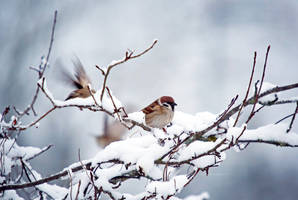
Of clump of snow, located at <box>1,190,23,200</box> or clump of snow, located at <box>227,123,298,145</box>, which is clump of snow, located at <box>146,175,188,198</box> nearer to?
clump of snow, located at <box>227,123,298,145</box>

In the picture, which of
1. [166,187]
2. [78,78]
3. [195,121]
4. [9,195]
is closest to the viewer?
[166,187]

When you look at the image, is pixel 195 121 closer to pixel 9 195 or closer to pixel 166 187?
pixel 166 187

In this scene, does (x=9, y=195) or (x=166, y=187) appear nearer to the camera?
(x=166, y=187)

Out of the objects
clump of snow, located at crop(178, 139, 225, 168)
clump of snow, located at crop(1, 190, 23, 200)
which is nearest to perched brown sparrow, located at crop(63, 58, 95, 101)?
clump of snow, located at crop(1, 190, 23, 200)

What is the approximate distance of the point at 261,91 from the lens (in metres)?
1.93

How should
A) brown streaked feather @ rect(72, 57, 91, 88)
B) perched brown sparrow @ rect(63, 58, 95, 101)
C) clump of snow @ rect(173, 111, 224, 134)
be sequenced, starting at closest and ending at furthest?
clump of snow @ rect(173, 111, 224, 134) < perched brown sparrow @ rect(63, 58, 95, 101) < brown streaked feather @ rect(72, 57, 91, 88)

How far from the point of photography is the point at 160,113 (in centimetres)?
344

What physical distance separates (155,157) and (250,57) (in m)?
15.9

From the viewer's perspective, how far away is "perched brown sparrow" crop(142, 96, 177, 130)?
10.6 feet

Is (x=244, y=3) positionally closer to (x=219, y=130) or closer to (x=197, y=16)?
(x=197, y=16)

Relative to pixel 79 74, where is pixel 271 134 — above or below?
below

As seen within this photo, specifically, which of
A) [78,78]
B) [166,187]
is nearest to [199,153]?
[166,187]

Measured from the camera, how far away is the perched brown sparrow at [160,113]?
10.6 ft


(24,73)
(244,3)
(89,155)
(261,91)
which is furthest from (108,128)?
(244,3)
